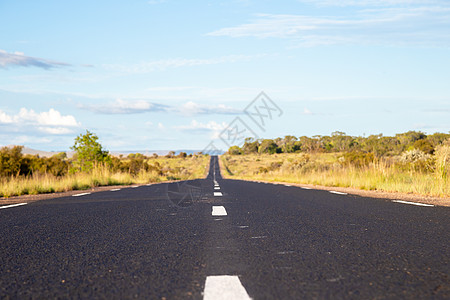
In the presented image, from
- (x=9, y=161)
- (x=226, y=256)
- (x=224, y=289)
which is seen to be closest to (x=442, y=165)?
(x=226, y=256)

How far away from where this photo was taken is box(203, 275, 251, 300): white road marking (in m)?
3.01

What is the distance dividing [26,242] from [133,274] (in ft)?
7.12

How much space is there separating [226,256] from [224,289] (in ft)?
3.73

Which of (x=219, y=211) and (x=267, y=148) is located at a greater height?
(x=267, y=148)

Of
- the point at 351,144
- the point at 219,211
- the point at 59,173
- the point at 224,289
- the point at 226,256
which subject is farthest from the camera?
the point at 351,144

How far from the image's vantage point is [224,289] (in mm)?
3188

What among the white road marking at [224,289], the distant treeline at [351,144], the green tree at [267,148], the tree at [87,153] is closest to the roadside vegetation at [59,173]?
the tree at [87,153]

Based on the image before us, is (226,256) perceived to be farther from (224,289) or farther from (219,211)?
(219,211)

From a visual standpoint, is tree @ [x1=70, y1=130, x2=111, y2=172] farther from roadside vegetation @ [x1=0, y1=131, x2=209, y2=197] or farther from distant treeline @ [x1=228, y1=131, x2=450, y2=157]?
distant treeline @ [x1=228, y1=131, x2=450, y2=157]

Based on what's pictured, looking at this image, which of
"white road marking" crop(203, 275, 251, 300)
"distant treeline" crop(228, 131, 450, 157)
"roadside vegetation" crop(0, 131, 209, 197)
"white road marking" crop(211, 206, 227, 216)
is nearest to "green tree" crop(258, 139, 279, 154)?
"distant treeline" crop(228, 131, 450, 157)

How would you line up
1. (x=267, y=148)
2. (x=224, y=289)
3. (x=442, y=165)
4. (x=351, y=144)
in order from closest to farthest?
(x=224, y=289) → (x=442, y=165) → (x=351, y=144) → (x=267, y=148)

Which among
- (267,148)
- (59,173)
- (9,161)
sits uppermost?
(267,148)

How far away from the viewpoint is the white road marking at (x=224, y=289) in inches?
118

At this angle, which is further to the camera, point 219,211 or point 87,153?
point 87,153
